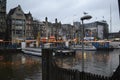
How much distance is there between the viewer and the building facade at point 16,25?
86500mm

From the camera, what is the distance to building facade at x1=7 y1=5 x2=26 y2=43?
284 feet

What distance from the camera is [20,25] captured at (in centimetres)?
8988

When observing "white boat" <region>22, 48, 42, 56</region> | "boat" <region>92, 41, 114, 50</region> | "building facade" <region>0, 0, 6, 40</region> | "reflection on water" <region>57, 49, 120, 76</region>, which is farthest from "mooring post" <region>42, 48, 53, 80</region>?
"boat" <region>92, 41, 114, 50</region>

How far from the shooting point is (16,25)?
88.1 m

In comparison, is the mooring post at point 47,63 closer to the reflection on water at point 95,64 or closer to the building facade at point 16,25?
the reflection on water at point 95,64

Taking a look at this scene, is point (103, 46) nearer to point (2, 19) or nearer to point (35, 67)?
point (2, 19)

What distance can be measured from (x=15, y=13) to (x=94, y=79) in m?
83.1

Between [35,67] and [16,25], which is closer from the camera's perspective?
[35,67]

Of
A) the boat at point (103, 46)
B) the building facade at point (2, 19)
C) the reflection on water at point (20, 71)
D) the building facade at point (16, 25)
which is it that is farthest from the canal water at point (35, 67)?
the boat at point (103, 46)

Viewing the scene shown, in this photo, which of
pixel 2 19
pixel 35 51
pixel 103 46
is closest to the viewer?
pixel 35 51

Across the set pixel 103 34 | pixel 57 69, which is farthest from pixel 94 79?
pixel 103 34

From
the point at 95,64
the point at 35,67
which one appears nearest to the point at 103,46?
the point at 95,64

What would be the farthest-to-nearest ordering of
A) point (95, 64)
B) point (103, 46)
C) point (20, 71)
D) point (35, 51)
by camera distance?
point (103, 46), point (35, 51), point (95, 64), point (20, 71)

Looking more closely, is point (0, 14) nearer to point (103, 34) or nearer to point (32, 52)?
point (32, 52)
